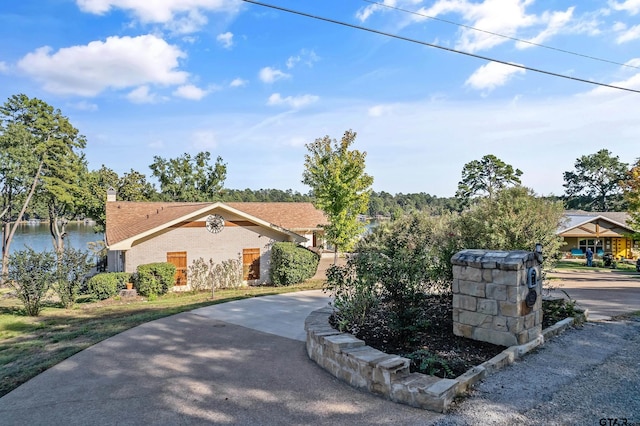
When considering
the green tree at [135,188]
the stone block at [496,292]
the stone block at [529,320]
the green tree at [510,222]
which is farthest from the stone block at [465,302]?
the green tree at [135,188]

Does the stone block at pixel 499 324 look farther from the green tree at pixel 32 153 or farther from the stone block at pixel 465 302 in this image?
the green tree at pixel 32 153

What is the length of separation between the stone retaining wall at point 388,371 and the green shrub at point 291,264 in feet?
31.1

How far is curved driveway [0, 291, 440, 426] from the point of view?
337 cm

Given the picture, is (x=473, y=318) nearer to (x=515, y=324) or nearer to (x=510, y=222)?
(x=515, y=324)

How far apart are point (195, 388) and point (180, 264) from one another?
10984 millimetres

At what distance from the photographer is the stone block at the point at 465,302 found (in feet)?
17.0

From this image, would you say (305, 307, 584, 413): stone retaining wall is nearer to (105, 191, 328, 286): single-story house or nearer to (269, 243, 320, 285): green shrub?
(269, 243, 320, 285): green shrub

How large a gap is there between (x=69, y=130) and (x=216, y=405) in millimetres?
33841

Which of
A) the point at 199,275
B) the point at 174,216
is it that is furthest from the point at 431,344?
the point at 174,216

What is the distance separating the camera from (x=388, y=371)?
373cm

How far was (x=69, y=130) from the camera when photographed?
29703 millimetres

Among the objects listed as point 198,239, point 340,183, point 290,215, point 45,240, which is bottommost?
point 45,240

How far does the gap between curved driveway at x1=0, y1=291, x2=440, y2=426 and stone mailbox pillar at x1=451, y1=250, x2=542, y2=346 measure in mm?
2178

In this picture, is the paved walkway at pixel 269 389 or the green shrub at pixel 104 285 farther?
the green shrub at pixel 104 285
